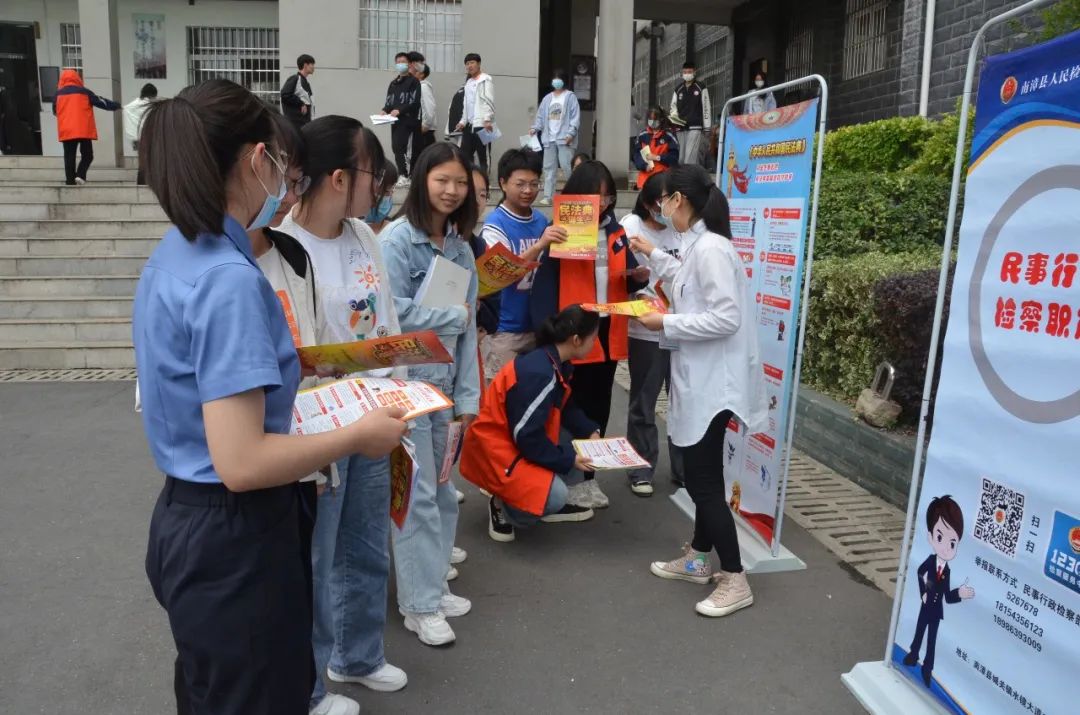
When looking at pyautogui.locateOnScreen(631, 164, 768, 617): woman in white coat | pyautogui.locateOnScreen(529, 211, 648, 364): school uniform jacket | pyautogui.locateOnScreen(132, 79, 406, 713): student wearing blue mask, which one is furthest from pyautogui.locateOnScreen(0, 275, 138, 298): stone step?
pyautogui.locateOnScreen(132, 79, 406, 713): student wearing blue mask

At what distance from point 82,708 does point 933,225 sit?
6994mm

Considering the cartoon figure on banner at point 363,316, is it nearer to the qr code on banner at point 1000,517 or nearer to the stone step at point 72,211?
the qr code on banner at point 1000,517

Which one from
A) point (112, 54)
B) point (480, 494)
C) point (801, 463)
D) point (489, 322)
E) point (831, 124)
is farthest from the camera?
point (831, 124)

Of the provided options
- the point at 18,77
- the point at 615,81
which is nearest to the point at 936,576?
the point at 615,81

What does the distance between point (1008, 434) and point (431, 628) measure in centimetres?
215

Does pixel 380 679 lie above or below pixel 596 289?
below

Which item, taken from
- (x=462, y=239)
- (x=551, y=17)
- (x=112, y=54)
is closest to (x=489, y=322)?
(x=462, y=239)

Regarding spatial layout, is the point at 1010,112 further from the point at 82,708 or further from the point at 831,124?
the point at 831,124

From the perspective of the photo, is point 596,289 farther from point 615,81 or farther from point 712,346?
point 615,81

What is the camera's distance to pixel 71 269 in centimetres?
995

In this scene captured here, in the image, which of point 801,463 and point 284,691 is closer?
point 284,691

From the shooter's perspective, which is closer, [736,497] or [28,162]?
[736,497]

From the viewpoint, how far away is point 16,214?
1084 cm

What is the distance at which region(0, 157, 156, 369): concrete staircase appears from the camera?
8656mm
